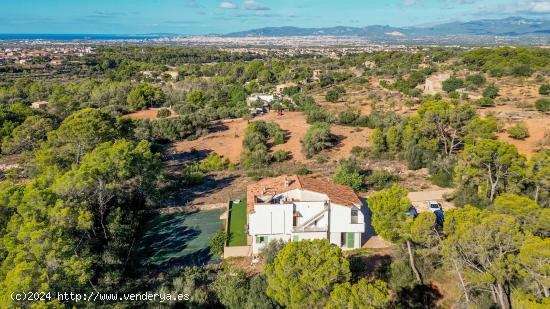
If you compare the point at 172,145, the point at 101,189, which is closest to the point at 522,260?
the point at 101,189

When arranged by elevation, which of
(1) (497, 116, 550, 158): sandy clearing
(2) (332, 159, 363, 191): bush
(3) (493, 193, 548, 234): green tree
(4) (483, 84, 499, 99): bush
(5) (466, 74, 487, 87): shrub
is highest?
(5) (466, 74, 487, 87): shrub

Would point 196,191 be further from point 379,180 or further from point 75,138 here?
point 379,180

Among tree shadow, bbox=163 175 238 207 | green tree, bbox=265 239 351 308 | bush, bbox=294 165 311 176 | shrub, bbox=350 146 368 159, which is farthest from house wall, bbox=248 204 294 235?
shrub, bbox=350 146 368 159

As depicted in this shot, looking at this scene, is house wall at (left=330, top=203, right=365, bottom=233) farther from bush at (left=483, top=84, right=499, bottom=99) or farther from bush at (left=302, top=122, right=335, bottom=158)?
bush at (left=483, top=84, right=499, bottom=99)

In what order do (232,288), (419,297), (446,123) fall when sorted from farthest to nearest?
1. (446,123)
2. (419,297)
3. (232,288)

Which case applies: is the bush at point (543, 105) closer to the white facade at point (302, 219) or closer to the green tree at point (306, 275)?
the white facade at point (302, 219)

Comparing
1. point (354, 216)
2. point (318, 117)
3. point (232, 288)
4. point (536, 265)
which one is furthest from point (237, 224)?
point (318, 117)

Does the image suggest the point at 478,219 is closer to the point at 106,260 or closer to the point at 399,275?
the point at 399,275
